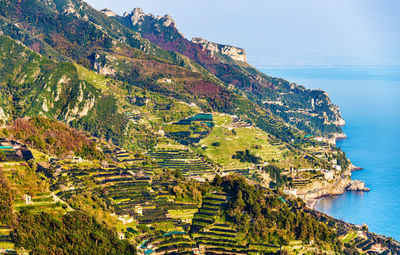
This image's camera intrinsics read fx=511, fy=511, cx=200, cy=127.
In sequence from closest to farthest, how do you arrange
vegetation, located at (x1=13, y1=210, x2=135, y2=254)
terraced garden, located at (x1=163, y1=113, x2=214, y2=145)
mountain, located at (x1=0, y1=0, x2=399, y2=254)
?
vegetation, located at (x1=13, y1=210, x2=135, y2=254), mountain, located at (x1=0, y1=0, x2=399, y2=254), terraced garden, located at (x1=163, y1=113, x2=214, y2=145)

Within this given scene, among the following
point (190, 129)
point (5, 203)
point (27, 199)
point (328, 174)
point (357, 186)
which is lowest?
point (5, 203)

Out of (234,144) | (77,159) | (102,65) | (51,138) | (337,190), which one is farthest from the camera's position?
(102,65)

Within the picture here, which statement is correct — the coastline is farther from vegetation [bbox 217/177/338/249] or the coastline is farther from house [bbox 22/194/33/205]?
house [bbox 22/194/33/205]

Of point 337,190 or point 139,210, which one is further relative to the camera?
point 337,190

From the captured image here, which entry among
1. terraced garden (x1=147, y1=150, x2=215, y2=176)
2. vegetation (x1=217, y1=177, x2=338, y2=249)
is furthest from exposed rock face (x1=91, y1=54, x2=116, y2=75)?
vegetation (x1=217, y1=177, x2=338, y2=249)

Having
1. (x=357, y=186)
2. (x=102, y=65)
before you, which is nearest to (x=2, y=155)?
(x=357, y=186)

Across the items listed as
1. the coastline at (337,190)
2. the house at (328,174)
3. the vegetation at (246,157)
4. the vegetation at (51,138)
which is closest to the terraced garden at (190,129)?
the vegetation at (246,157)

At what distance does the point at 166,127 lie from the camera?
137375 mm

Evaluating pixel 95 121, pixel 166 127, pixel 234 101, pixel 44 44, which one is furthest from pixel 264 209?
pixel 44 44

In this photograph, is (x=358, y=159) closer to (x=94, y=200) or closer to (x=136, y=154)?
(x=136, y=154)

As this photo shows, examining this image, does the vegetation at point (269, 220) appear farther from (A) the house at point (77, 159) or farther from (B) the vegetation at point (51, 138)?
(B) the vegetation at point (51, 138)

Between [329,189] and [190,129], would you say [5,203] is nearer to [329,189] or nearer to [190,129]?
[190,129]

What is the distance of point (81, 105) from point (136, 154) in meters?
41.4

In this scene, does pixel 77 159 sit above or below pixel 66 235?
above
